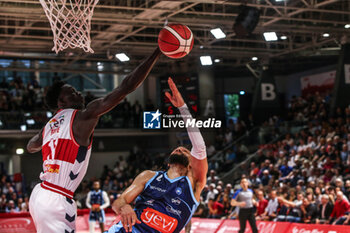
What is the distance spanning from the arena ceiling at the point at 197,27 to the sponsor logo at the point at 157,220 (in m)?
10.4

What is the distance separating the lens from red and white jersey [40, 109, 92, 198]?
3.75m

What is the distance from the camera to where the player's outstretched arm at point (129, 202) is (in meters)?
3.48

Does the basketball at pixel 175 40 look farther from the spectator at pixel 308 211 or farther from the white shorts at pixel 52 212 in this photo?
the spectator at pixel 308 211

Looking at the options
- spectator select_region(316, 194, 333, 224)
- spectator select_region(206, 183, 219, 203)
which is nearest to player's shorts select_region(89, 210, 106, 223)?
spectator select_region(206, 183, 219, 203)

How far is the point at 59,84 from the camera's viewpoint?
4172 mm

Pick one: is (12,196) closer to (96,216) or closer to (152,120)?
(96,216)

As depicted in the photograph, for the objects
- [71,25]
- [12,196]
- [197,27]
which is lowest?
[12,196]

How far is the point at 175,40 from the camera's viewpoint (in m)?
4.28

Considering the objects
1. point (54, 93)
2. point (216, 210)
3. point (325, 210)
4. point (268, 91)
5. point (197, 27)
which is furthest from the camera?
point (268, 91)

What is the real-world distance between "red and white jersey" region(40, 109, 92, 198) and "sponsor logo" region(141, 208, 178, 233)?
22.1 inches

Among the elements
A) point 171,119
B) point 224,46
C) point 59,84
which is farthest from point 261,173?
point 59,84

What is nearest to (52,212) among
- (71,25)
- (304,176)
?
(71,25)

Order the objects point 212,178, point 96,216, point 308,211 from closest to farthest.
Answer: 1. point 308,211
2. point 96,216
3. point 212,178

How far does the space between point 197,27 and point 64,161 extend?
14100 millimetres
